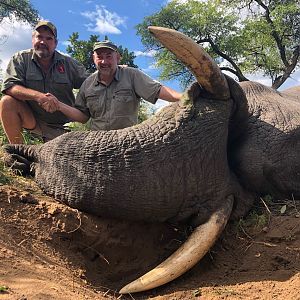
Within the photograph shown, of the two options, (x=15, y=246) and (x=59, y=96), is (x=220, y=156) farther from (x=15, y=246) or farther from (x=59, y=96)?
(x=59, y=96)

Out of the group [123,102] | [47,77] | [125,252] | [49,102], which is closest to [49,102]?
[49,102]

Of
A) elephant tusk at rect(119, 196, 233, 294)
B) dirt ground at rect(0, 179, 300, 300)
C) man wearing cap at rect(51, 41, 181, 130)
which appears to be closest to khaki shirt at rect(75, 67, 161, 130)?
man wearing cap at rect(51, 41, 181, 130)

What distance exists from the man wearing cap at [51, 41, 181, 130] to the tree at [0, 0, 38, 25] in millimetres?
16239

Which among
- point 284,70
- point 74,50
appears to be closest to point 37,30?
point 74,50

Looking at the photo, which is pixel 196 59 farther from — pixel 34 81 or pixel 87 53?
pixel 87 53

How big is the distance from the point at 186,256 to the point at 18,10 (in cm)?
1961

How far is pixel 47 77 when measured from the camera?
20.4ft

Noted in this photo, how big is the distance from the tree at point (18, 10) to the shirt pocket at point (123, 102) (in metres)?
16.4

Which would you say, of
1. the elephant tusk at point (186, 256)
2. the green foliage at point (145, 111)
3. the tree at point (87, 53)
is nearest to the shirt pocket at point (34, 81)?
the elephant tusk at point (186, 256)

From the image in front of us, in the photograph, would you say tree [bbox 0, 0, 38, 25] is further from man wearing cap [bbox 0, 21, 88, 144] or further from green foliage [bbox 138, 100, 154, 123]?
man wearing cap [bbox 0, 21, 88, 144]

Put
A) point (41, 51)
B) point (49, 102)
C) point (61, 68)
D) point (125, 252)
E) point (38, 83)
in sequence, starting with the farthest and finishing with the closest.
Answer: point (61, 68) < point (38, 83) < point (41, 51) < point (49, 102) < point (125, 252)

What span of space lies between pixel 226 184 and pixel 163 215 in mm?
597

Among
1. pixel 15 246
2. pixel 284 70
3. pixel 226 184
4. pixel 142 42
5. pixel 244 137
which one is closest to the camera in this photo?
pixel 15 246

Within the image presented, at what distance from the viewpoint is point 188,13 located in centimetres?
2714
